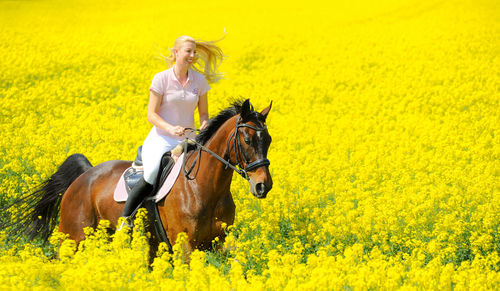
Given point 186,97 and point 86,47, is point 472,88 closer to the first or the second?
point 186,97

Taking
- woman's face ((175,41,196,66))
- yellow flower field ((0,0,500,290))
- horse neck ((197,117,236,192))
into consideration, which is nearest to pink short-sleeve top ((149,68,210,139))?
woman's face ((175,41,196,66))

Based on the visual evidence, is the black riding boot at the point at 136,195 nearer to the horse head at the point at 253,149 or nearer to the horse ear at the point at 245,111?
the horse head at the point at 253,149

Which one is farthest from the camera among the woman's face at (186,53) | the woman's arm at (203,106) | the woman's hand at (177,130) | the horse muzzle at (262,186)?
the woman's arm at (203,106)

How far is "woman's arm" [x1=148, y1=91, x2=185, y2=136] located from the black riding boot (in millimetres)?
609

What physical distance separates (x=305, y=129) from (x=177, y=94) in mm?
7573

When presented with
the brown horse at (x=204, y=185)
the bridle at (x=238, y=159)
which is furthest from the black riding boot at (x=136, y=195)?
the bridle at (x=238, y=159)

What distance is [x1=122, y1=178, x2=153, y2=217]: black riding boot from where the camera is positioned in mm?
5137

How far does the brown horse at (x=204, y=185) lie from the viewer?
4.46 metres

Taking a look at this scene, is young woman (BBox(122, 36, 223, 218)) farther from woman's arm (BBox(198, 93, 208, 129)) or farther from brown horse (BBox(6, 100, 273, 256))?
brown horse (BBox(6, 100, 273, 256))

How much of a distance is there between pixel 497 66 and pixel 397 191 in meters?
10.4

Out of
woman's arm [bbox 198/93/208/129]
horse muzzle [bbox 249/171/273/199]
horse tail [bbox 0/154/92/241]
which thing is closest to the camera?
horse muzzle [bbox 249/171/273/199]

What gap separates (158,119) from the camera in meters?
4.88

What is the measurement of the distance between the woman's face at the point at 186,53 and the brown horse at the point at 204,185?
56 cm

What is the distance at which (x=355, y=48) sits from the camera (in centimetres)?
1947
